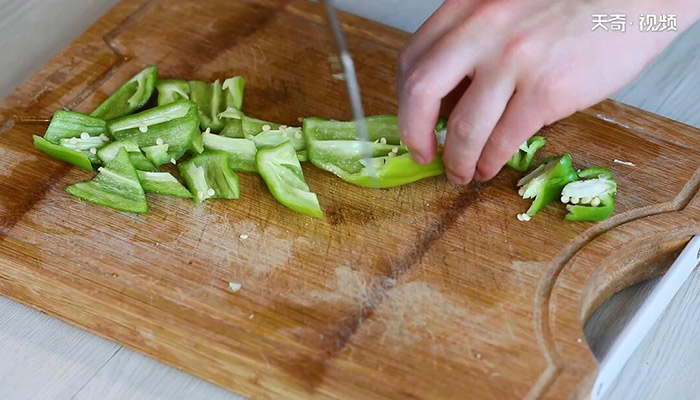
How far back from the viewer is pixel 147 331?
1.97 metres

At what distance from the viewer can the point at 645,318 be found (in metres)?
1.98

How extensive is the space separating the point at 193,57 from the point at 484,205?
97 cm

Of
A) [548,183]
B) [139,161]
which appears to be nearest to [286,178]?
[139,161]

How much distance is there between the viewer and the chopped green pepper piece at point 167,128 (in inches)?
91.6

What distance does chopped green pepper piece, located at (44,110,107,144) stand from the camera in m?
2.35

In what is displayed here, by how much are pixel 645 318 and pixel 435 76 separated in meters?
0.67

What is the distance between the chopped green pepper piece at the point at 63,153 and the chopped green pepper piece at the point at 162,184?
0.15m

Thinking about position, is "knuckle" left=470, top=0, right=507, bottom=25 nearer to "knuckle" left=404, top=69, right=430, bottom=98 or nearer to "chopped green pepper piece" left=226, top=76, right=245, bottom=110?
"knuckle" left=404, top=69, right=430, bottom=98

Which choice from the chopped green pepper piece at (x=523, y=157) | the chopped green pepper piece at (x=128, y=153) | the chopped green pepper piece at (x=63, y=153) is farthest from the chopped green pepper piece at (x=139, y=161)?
the chopped green pepper piece at (x=523, y=157)

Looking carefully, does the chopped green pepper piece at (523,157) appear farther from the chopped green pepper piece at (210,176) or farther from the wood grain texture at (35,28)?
the wood grain texture at (35,28)

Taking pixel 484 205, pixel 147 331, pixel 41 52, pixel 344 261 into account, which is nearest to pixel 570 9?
pixel 484 205

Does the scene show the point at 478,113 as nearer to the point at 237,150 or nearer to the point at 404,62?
the point at 404,62

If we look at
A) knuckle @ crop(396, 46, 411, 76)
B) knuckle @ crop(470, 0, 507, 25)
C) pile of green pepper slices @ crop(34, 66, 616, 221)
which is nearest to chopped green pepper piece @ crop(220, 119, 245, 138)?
pile of green pepper slices @ crop(34, 66, 616, 221)

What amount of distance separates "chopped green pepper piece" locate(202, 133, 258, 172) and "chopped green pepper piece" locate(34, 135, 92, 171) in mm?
298
